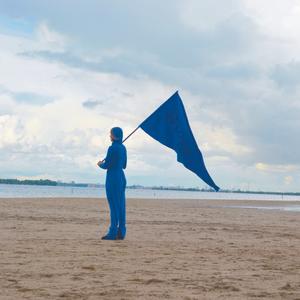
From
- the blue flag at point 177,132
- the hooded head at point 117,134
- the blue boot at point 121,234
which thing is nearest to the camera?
the blue boot at point 121,234

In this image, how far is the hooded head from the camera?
1312 cm

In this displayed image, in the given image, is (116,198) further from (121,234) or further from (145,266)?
(145,266)

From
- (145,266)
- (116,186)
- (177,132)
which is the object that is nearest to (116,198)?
(116,186)

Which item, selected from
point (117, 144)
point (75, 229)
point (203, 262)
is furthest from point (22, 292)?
point (75, 229)

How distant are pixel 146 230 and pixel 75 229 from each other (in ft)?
5.86

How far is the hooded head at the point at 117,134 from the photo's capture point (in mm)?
13125

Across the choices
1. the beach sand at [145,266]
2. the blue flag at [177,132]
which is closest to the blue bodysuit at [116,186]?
A: the beach sand at [145,266]

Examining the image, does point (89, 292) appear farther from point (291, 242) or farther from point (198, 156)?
point (291, 242)

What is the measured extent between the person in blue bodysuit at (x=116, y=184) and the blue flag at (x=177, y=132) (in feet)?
3.41

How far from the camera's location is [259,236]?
1516 cm

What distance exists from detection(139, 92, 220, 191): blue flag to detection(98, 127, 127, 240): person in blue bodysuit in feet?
3.41

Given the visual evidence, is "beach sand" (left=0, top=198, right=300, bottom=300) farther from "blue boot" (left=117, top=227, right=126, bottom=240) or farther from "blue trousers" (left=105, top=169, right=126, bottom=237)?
"blue trousers" (left=105, top=169, right=126, bottom=237)

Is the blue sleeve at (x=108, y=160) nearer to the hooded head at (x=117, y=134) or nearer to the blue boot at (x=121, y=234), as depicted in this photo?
the hooded head at (x=117, y=134)

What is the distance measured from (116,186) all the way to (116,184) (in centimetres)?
4
